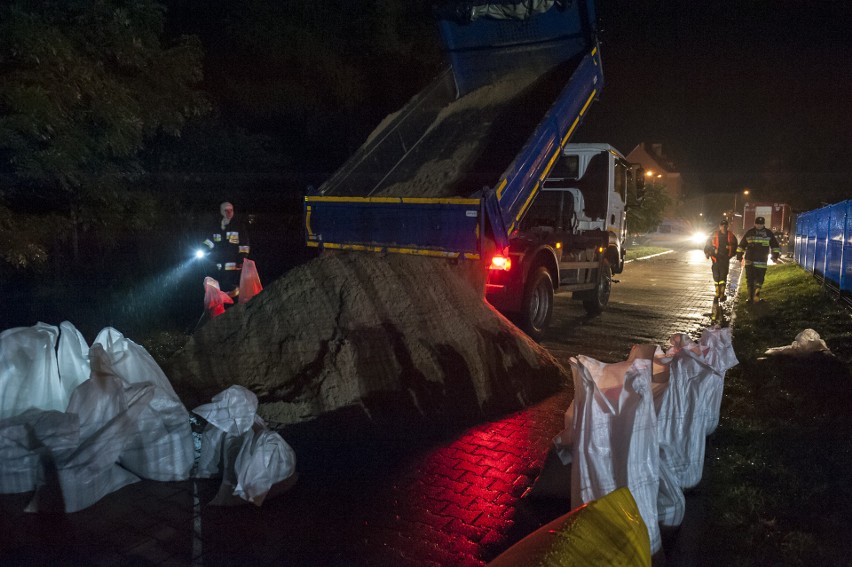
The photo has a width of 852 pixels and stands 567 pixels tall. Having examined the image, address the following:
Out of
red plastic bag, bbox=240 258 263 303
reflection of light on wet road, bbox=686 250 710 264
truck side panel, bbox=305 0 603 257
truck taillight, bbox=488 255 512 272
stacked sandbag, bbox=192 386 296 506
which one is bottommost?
reflection of light on wet road, bbox=686 250 710 264

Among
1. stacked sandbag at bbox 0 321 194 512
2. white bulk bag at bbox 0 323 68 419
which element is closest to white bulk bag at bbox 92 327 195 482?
stacked sandbag at bbox 0 321 194 512

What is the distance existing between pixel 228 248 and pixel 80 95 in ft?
7.72

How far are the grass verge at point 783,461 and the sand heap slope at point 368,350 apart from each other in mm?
1729

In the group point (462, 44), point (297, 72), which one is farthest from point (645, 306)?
point (297, 72)

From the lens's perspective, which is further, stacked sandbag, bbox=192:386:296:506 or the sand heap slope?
the sand heap slope

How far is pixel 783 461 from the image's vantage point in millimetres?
3912

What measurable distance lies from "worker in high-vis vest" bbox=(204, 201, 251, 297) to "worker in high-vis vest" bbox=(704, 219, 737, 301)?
8.34m

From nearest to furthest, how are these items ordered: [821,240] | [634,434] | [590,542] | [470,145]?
[590,542], [634,434], [470,145], [821,240]

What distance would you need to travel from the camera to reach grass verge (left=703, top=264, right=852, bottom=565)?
2.98 m

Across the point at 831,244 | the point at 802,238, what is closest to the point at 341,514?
the point at 831,244

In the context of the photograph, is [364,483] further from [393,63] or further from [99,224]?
[393,63]

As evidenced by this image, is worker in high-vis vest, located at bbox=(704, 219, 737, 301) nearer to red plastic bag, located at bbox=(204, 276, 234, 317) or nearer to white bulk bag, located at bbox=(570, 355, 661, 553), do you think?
red plastic bag, located at bbox=(204, 276, 234, 317)

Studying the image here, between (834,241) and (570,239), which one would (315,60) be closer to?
(570,239)

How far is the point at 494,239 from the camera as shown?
6.61 m
